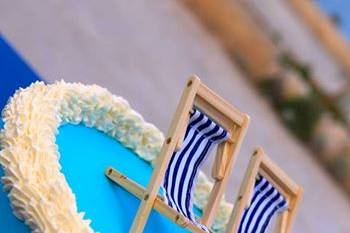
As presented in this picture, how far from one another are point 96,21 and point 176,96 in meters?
0.67

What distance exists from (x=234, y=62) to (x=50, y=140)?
5.46 metres

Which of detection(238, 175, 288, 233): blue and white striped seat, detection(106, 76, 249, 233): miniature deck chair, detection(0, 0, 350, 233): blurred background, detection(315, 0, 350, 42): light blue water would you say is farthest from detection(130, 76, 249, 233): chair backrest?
detection(315, 0, 350, 42): light blue water

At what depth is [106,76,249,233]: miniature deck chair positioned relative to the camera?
210cm

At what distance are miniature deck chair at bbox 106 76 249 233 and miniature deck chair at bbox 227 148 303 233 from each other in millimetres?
69

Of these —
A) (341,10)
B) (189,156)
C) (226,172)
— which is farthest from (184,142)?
(341,10)

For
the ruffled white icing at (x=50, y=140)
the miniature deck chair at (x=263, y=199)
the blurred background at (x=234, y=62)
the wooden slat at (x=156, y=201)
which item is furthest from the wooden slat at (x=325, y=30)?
the wooden slat at (x=156, y=201)

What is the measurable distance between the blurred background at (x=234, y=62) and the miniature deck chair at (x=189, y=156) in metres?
0.56

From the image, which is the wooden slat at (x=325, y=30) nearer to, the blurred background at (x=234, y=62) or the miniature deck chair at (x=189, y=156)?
the blurred background at (x=234, y=62)

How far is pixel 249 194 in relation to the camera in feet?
7.88

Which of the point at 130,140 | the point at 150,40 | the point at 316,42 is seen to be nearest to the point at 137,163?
the point at 130,140

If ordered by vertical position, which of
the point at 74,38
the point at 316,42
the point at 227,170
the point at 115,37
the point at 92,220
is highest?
the point at 316,42

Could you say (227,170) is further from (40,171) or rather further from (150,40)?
(150,40)

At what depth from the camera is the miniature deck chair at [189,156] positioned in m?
2.10

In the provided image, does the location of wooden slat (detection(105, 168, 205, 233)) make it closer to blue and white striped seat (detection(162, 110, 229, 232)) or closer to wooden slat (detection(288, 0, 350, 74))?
blue and white striped seat (detection(162, 110, 229, 232))
